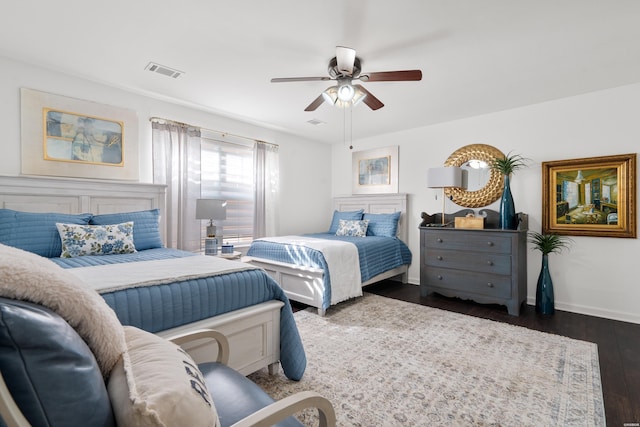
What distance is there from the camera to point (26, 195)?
2689 millimetres

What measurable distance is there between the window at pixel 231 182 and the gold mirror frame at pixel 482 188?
2.87 metres

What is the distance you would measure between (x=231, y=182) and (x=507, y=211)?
352 cm

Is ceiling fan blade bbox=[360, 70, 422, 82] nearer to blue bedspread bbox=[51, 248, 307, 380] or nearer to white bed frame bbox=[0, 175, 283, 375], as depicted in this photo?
blue bedspread bbox=[51, 248, 307, 380]

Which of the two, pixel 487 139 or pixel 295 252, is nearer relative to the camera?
pixel 295 252

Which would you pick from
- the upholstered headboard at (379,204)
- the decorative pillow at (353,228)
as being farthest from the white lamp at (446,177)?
the decorative pillow at (353,228)

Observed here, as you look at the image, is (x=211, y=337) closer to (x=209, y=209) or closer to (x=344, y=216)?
(x=209, y=209)

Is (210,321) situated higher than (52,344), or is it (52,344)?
(52,344)

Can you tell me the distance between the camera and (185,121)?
12.4 ft

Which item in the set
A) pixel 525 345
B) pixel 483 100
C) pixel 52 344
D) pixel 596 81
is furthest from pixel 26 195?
pixel 596 81

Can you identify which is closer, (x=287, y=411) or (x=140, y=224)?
(x=287, y=411)

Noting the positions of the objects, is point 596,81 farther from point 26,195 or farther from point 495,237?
point 26,195

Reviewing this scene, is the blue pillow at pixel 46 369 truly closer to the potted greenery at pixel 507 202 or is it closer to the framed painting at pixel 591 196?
the potted greenery at pixel 507 202

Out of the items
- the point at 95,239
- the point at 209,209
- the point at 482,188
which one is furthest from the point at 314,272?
the point at 482,188

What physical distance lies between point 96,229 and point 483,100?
4.16 m
